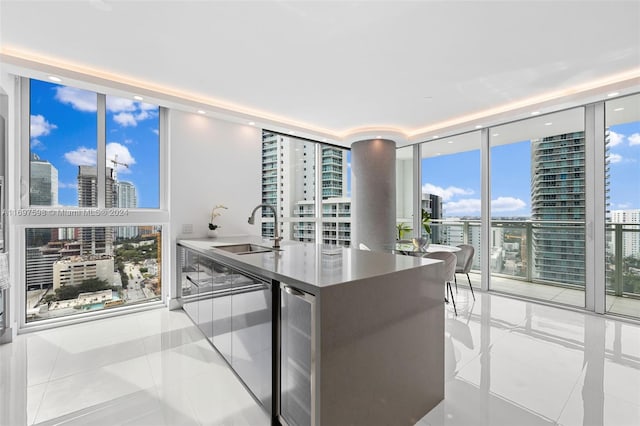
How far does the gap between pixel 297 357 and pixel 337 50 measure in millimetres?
2445

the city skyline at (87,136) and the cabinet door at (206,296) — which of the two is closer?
the cabinet door at (206,296)

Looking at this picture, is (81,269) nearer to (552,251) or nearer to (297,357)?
(297,357)

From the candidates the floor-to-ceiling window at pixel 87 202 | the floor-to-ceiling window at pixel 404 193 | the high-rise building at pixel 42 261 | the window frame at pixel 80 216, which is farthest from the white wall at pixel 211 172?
the floor-to-ceiling window at pixel 404 193

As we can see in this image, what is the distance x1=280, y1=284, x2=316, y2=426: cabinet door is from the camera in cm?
135

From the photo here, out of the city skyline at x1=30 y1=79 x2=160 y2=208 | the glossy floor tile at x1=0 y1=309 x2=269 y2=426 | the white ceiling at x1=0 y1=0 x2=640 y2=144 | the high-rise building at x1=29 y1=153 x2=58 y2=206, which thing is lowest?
the glossy floor tile at x1=0 y1=309 x2=269 y2=426

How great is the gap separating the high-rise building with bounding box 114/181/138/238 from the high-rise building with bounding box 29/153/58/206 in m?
0.57

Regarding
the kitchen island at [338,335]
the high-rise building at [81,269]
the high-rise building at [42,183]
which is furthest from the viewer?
the high-rise building at [81,269]

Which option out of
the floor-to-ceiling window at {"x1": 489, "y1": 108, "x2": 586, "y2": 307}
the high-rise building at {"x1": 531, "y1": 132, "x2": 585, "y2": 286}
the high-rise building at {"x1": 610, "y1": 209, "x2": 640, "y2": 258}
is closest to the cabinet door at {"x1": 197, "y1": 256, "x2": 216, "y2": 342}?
the floor-to-ceiling window at {"x1": 489, "y1": 108, "x2": 586, "y2": 307}

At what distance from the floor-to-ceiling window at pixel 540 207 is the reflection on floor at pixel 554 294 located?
0.04 ft

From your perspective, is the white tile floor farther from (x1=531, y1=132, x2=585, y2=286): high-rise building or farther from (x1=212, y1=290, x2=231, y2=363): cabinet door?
(x1=531, y1=132, x2=585, y2=286): high-rise building

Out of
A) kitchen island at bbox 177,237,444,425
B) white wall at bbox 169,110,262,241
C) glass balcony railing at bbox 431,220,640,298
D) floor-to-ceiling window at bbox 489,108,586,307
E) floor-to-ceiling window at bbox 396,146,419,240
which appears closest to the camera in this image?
kitchen island at bbox 177,237,444,425

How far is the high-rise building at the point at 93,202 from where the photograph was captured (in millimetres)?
3348

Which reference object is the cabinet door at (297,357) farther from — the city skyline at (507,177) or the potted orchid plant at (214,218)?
the city skyline at (507,177)

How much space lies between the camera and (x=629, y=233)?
11.3 feet
